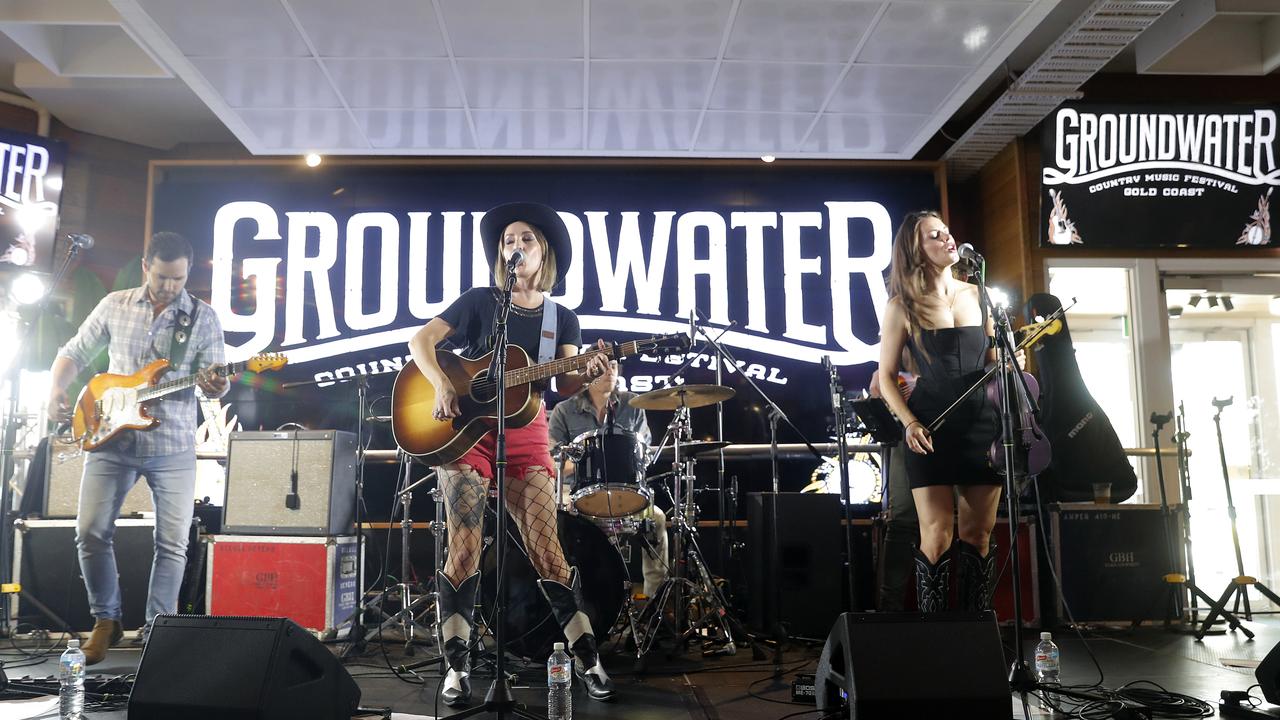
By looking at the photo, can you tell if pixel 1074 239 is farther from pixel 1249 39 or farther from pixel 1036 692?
pixel 1036 692

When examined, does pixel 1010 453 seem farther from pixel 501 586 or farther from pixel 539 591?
pixel 539 591

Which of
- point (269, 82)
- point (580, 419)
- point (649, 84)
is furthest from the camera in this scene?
point (649, 84)

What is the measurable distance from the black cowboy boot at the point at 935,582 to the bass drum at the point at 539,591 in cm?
168

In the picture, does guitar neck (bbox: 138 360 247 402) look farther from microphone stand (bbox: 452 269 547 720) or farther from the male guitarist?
microphone stand (bbox: 452 269 547 720)

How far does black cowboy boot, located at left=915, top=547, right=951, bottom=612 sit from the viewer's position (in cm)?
361

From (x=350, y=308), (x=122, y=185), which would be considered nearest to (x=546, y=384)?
(x=350, y=308)

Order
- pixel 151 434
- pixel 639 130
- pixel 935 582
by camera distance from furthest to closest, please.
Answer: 1. pixel 639 130
2. pixel 151 434
3. pixel 935 582

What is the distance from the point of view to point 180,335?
5055mm

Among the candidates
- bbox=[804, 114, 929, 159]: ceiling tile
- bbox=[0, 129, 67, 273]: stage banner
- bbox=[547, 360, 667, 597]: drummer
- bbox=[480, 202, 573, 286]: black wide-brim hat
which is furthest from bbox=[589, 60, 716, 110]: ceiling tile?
bbox=[0, 129, 67, 273]: stage banner

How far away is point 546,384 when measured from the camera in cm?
405

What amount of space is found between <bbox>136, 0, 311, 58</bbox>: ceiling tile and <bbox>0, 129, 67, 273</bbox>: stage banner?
245cm

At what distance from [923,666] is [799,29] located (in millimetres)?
4034

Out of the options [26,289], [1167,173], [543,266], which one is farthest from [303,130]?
[1167,173]

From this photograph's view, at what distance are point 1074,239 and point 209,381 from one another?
6307mm
